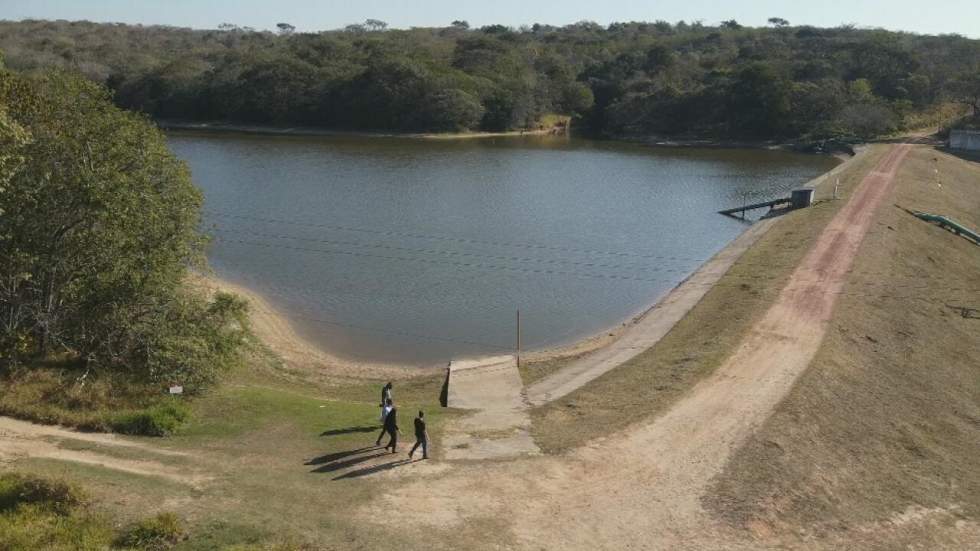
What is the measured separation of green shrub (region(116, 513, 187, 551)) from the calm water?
18609mm

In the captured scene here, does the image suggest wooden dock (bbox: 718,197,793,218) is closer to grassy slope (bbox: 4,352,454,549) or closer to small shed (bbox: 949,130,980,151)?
small shed (bbox: 949,130,980,151)

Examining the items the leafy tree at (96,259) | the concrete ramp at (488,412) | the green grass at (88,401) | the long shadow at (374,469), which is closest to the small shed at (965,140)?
the concrete ramp at (488,412)

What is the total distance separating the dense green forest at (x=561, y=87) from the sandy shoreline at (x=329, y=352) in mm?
94957

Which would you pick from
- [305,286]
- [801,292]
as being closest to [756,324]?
[801,292]

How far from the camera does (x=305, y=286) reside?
1779 inches

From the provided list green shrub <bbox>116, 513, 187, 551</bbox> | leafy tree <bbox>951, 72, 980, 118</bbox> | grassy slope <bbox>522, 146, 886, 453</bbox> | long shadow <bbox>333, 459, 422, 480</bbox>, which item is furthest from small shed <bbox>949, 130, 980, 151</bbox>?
green shrub <bbox>116, 513, 187, 551</bbox>

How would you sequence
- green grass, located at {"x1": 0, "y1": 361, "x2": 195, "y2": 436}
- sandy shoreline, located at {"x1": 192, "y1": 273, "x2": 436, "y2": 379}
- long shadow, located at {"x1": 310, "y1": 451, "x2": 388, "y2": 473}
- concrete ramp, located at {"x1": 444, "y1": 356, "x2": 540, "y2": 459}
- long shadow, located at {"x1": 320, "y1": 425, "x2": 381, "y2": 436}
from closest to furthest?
long shadow, located at {"x1": 310, "y1": 451, "x2": 388, "y2": 473} < green grass, located at {"x1": 0, "y1": 361, "x2": 195, "y2": 436} < concrete ramp, located at {"x1": 444, "y1": 356, "x2": 540, "y2": 459} < long shadow, located at {"x1": 320, "y1": 425, "x2": 381, "y2": 436} < sandy shoreline, located at {"x1": 192, "y1": 273, "x2": 436, "y2": 379}

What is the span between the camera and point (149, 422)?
21953mm

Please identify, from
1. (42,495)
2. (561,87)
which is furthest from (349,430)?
(561,87)

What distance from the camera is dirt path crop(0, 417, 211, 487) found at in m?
19.5

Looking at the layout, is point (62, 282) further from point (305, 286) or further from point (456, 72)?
point (456, 72)

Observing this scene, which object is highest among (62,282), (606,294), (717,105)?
(717,105)

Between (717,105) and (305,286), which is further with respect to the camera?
(717,105)

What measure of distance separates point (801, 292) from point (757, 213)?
36.5 m
